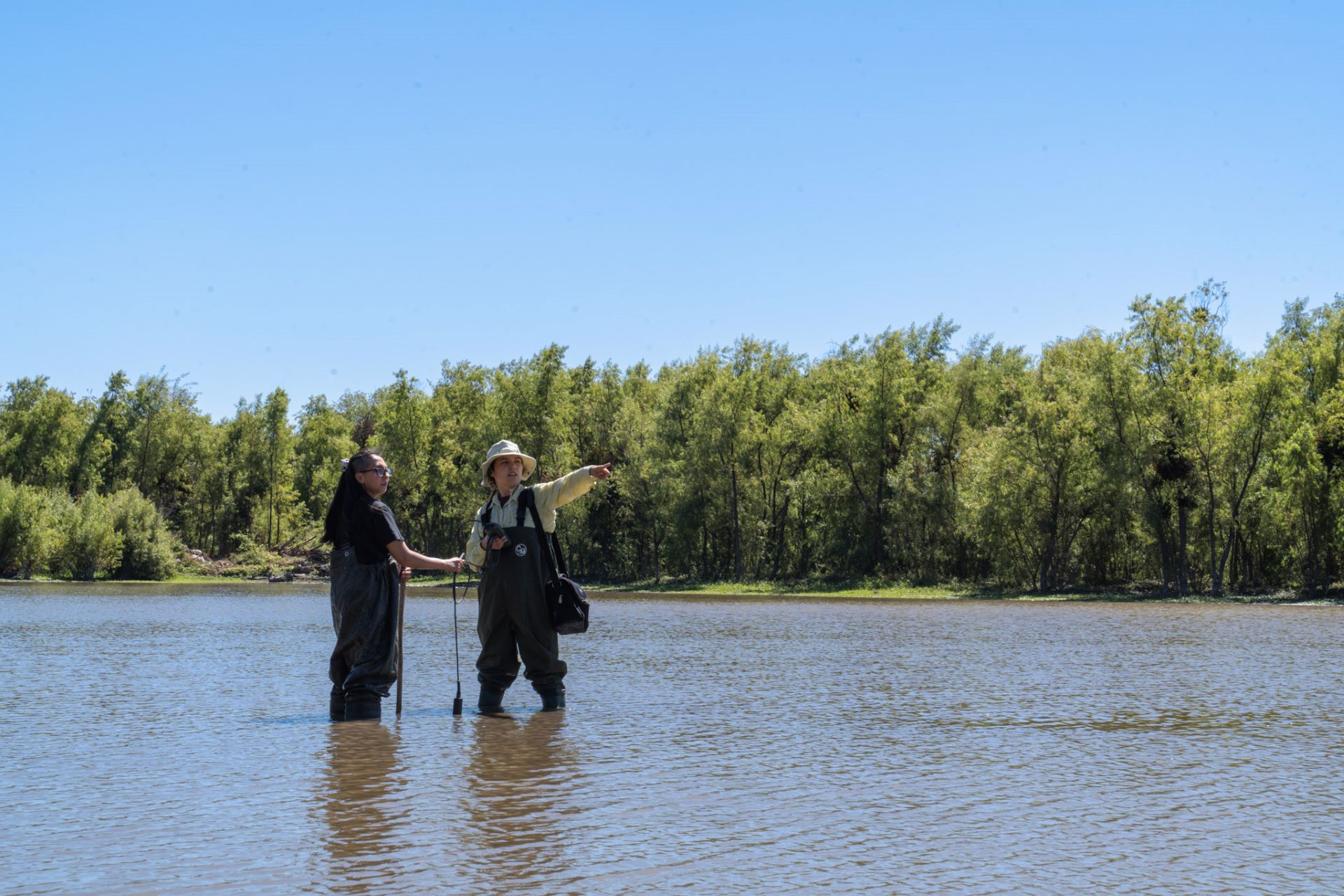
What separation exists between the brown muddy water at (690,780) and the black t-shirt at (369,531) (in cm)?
158

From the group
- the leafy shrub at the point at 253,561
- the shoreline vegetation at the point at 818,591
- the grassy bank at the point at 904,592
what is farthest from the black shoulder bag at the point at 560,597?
the leafy shrub at the point at 253,561

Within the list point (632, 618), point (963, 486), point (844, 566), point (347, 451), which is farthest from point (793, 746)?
point (347, 451)

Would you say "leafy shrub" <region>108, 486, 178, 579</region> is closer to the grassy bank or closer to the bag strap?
the grassy bank

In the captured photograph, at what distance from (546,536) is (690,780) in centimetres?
345

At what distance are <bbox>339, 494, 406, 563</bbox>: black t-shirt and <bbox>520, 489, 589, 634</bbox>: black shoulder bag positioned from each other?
1249 mm

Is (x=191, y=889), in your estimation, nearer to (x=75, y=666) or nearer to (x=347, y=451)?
(x=75, y=666)

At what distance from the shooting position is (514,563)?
11.1 meters

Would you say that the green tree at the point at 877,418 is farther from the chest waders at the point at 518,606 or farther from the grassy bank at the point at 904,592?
the chest waders at the point at 518,606

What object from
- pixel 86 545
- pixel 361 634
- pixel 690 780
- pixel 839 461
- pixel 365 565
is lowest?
pixel 690 780

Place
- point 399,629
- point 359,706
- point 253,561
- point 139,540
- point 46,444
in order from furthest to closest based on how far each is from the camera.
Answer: point 46,444 → point 253,561 → point 139,540 → point 359,706 → point 399,629

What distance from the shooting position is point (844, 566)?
6850cm

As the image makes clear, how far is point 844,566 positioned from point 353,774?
6129cm

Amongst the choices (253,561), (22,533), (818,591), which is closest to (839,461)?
(818,591)

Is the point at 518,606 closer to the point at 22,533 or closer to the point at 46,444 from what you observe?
the point at 22,533
